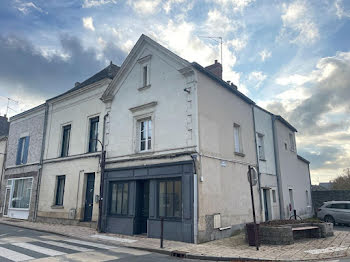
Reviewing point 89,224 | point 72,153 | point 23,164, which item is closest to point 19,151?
point 23,164

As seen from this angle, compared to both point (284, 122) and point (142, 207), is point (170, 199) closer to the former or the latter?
point (142, 207)

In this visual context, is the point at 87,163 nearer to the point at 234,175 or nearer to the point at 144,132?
the point at 144,132

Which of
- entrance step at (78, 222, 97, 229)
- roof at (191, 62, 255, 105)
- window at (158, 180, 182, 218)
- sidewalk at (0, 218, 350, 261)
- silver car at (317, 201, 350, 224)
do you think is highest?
roof at (191, 62, 255, 105)

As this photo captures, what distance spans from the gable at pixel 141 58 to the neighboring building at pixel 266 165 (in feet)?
21.4

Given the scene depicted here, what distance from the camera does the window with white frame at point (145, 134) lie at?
12.5 meters

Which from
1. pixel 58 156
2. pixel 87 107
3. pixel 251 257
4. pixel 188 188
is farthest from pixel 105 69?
pixel 251 257

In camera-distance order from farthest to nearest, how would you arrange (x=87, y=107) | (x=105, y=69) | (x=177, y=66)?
(x=105, y=69)
(x=87, y=107)
(x=177, y=66)

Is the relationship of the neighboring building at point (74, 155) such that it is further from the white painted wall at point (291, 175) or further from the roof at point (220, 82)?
the white painted wall at point (291, 175)

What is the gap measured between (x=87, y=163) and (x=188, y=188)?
7117 millimetres

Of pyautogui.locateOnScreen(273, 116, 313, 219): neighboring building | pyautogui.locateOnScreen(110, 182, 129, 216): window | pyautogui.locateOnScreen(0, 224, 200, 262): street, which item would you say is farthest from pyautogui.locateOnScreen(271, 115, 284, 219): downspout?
pyautogui.locateOnScreen(0, 224, 200, 262): street

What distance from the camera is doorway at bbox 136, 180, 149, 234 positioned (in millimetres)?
11909

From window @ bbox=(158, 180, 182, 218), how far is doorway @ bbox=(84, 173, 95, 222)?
5220 mm

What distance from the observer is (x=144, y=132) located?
12836mm

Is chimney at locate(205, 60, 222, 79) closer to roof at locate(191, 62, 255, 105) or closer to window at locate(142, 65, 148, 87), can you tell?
roof at locate(191, 62, 255, 105)
